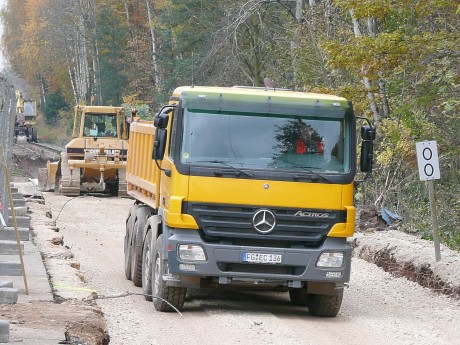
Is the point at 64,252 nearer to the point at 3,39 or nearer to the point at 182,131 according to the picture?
the point at 182,131

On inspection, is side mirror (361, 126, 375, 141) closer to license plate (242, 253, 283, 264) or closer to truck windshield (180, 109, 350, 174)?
truck windshield (180, 109, 350, 174)

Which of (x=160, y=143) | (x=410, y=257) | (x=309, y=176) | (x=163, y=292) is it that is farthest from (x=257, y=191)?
(x=410, y=257)

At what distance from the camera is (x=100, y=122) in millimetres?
36125

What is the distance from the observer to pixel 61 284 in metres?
13.5

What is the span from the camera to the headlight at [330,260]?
12594 millimetres

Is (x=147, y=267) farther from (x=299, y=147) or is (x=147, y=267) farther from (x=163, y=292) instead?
(x=299, y=147)

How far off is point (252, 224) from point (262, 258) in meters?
0.40

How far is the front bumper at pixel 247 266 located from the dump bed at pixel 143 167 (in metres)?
1.78

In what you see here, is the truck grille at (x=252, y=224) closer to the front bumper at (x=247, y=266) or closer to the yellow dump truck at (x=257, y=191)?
the yellow dump truck at (x=257, y=191)

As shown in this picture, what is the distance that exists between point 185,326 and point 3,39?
339 ft

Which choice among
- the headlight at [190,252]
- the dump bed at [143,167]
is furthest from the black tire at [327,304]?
the dump bed at [143,167]

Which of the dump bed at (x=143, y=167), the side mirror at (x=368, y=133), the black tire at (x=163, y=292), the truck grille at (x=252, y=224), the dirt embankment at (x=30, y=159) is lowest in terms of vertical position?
the dirt embankment at (x=30, y=159)

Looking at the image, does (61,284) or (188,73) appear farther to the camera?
(188,73)

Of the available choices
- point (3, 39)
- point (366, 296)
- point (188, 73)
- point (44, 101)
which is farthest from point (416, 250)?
point (3, 39)
